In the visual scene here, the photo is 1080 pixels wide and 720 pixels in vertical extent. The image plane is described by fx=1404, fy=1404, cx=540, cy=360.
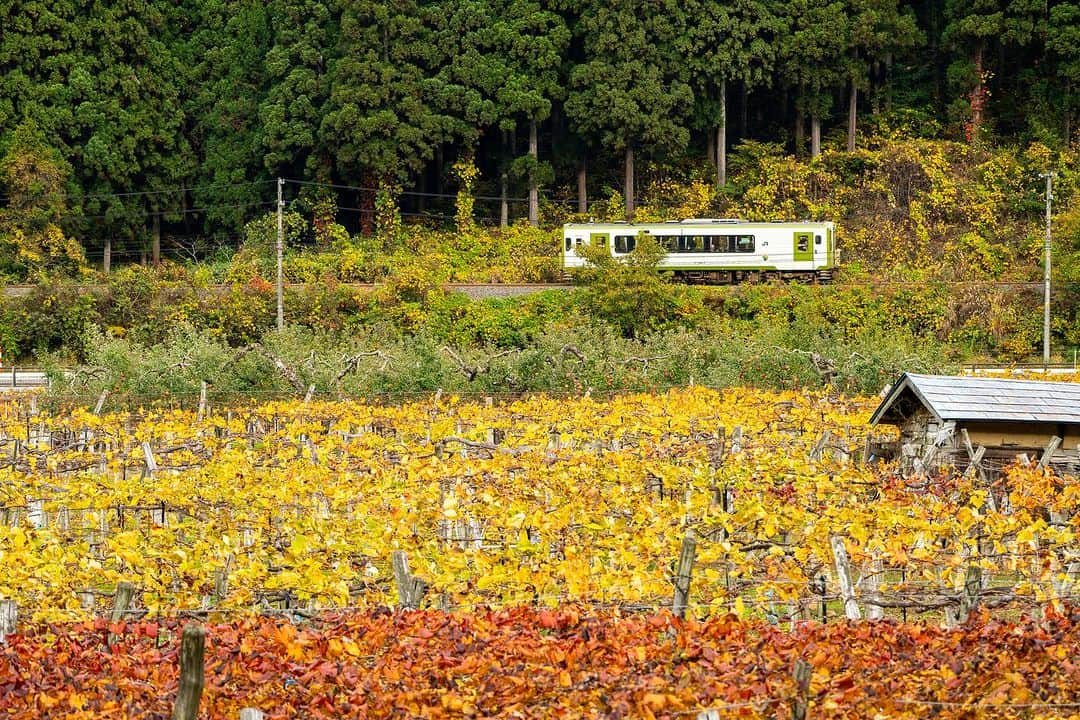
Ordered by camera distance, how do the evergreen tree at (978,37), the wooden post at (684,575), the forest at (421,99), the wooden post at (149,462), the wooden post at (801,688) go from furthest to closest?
the evergreen tree at (978,37), the forest at (421,99), the wooden post at (149,462), the wooden post at (684,575), the wooden post at (801,688)

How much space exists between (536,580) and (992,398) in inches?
317

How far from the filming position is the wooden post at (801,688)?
6.54 metres

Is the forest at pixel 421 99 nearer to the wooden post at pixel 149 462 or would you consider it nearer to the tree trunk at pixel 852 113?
the tree trunk at pixel 852 113

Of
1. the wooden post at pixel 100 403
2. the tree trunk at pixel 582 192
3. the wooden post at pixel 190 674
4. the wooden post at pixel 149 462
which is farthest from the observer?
the tree trunk at pixel 582 192

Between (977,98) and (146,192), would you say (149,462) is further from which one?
(977,98)

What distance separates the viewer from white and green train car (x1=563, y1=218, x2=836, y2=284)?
3831 cm

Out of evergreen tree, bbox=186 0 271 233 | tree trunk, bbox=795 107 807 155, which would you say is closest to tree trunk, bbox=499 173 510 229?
evergreen tree, bbox=186 0 271 233

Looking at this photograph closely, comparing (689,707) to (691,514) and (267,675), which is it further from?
(691,514)

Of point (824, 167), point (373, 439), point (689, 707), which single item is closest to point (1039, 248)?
point (824, 167)

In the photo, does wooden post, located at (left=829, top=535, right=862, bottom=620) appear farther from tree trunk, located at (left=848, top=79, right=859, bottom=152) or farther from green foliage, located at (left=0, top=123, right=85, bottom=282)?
tree trunk, located at (left=848, top=79, right=859, bottom=152)

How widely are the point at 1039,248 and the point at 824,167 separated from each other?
284 inches

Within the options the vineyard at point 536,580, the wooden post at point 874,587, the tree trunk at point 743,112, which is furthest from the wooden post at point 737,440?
the tree trunk at point 743,112

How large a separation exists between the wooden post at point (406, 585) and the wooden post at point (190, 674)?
2.51 meters

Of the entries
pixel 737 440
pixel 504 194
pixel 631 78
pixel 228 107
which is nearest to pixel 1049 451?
pixel 737 440
